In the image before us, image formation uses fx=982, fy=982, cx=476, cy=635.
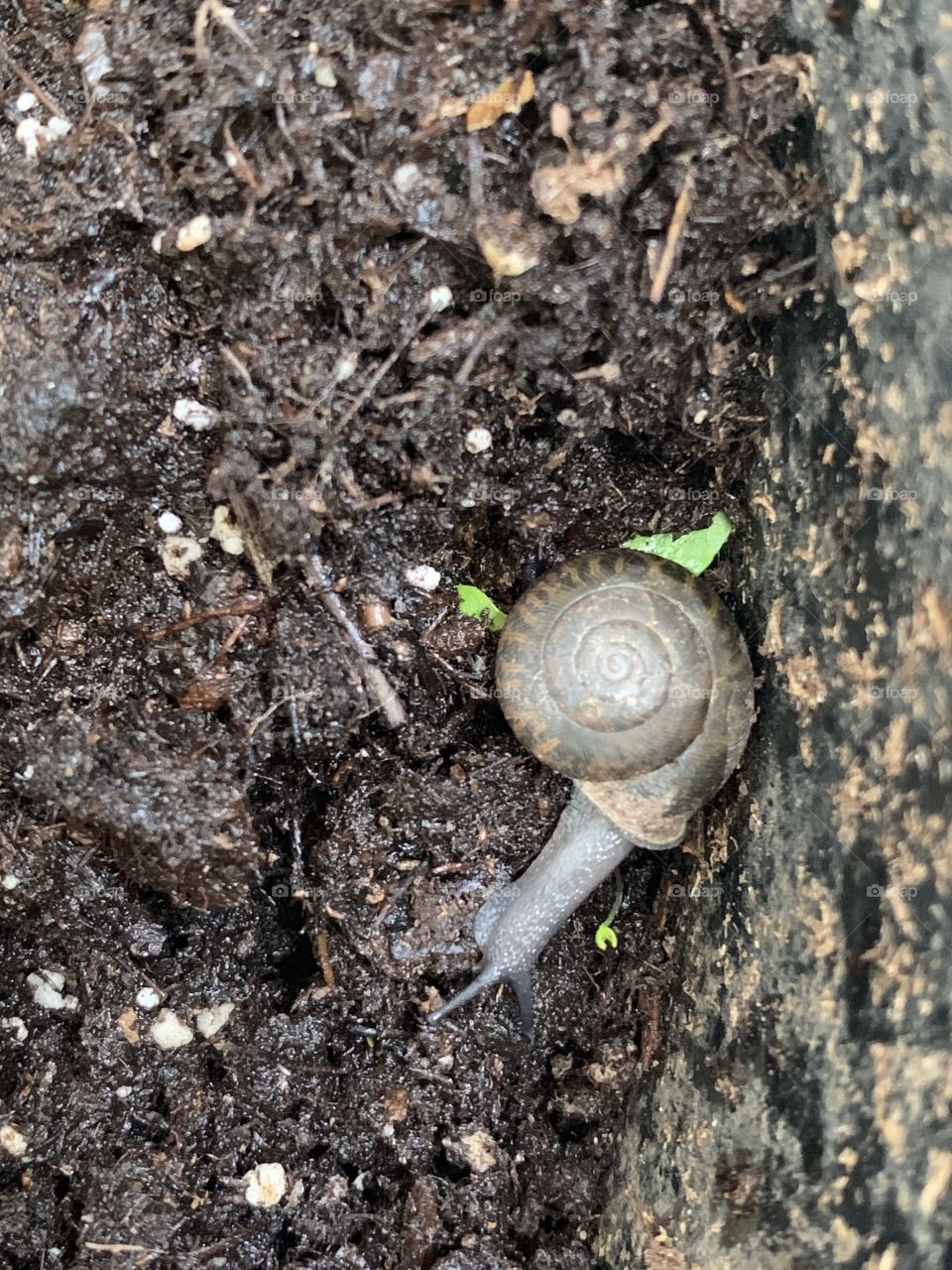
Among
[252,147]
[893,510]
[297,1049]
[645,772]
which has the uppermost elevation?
[252,147]

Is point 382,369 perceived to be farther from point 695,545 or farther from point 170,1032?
point 170,1032

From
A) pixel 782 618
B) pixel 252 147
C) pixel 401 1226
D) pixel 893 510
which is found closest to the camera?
pixel 893 510

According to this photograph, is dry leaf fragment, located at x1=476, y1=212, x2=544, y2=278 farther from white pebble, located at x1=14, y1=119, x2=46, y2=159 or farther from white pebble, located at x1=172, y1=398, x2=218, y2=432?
white pebble, located at x1=14, y1=119, x2=46, y2=159

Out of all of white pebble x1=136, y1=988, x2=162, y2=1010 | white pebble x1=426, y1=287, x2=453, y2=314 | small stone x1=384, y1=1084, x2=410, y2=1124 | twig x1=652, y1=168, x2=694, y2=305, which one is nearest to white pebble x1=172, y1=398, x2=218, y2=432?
white pebble x1=426, y1=287, x2=453, y2=314

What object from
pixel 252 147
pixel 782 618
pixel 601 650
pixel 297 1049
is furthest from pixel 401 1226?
pixel 252 147

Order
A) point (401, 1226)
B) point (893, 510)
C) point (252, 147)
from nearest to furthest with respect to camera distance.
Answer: point (893, 510), point (252, 147), point (401, 1226)

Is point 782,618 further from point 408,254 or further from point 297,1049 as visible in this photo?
point 297,1049

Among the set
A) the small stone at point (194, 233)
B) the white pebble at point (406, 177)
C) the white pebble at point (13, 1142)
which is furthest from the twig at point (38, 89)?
the white pebble at point (13, 1142)
